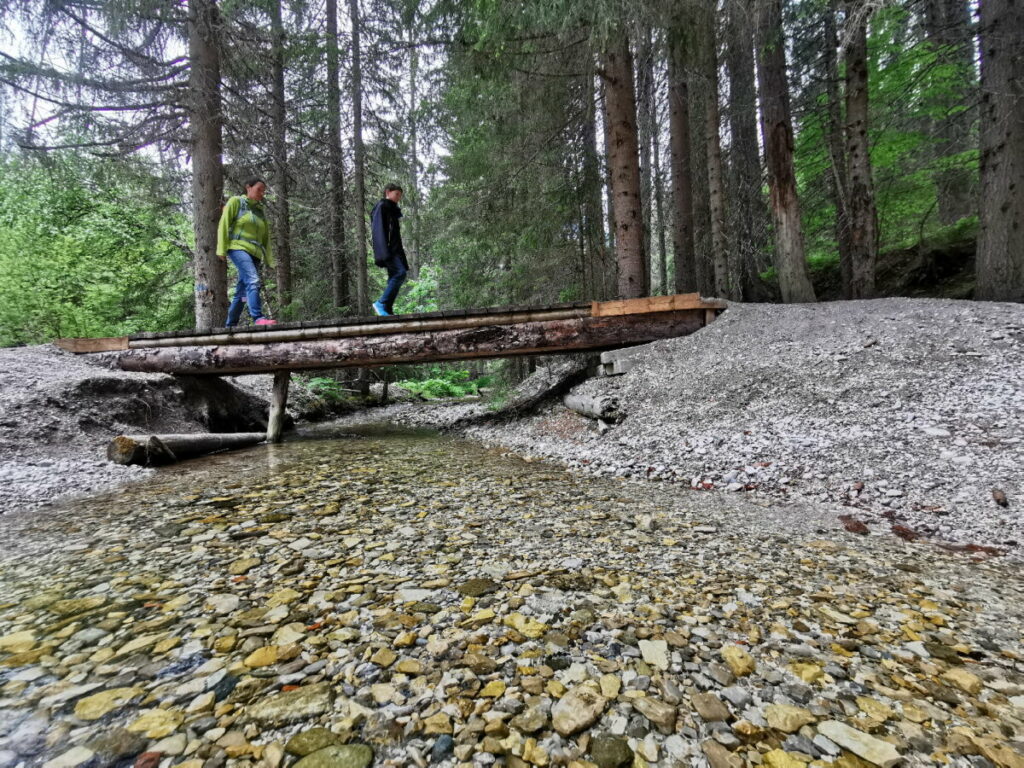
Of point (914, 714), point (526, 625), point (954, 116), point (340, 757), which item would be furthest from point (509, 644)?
point (954, 116)

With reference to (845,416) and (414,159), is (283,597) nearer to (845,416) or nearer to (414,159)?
(845,416)

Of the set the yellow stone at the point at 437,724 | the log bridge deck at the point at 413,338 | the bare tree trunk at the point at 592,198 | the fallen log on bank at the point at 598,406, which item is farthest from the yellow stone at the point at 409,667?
the bare tree trunk at the point at 592,198

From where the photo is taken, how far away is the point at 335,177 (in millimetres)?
11883

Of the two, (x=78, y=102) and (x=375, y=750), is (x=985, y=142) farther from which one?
(x=78, y=102)

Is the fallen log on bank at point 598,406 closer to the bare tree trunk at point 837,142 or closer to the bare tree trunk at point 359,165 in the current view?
the bare tree trunk at point 837,142

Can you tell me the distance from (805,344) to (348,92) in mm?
12912

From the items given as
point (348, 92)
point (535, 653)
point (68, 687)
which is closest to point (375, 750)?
point (535, 653)

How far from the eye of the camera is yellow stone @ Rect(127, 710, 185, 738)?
1.24m

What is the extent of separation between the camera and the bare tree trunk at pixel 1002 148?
5777mm

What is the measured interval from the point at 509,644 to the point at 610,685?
0.40m

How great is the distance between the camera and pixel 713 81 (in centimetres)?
793

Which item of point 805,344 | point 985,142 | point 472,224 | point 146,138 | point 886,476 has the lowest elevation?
point 886,476

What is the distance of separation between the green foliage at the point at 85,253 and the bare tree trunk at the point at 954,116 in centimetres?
1551

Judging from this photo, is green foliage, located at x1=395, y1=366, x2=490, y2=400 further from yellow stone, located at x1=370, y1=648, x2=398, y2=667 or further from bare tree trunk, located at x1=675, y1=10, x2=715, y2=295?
yellow stone, located at x1=370, y1=648, x2=398, y2=667
